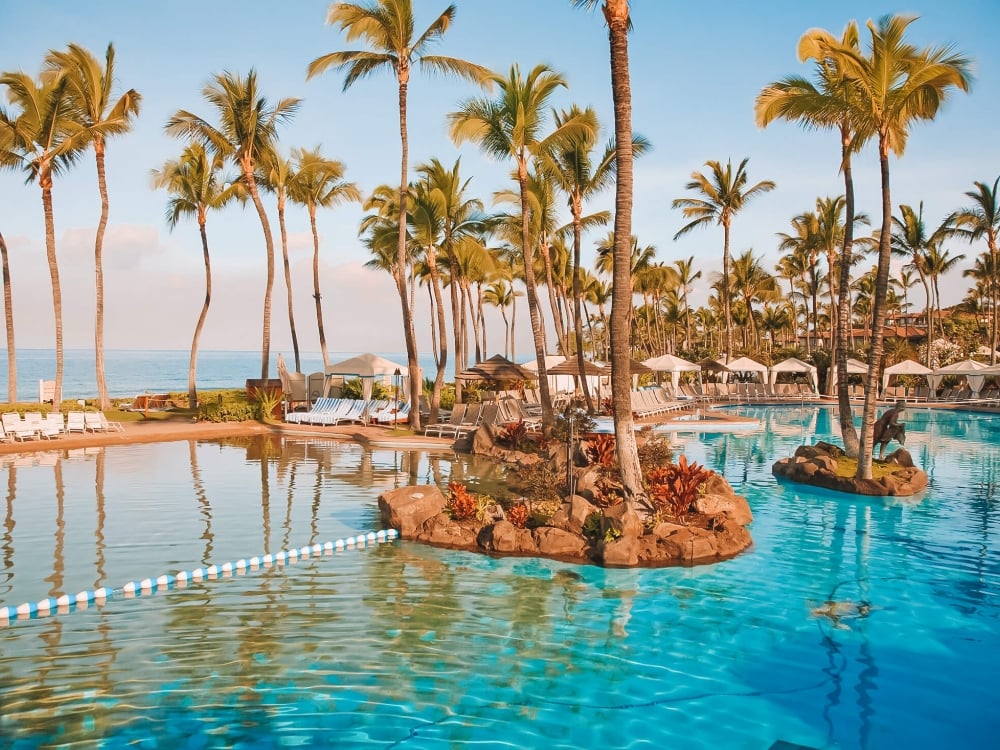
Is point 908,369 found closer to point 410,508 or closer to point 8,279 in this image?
point 410,508

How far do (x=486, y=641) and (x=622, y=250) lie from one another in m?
6.00

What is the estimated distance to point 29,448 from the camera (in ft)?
61.7

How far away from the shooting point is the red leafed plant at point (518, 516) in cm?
1072

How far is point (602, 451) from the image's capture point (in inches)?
551

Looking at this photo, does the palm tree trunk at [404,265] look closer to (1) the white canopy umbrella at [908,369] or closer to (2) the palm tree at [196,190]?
(2) the palm tree at [196,190]

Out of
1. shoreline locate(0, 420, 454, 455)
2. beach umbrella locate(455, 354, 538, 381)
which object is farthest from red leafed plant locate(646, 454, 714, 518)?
beach umbrella locate(455, 354, 538, 381)

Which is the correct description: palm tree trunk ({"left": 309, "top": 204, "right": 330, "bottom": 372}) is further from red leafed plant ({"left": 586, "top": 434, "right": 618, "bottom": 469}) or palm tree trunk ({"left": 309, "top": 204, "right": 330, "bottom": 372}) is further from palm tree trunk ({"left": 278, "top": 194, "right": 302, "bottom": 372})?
red leafed plant ({"left": 586, "top": 434, "right": 618, "bottom": 469})

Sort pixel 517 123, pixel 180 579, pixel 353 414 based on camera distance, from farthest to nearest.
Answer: pixel 353 414 < pixel 517 123 < pixel 180 579

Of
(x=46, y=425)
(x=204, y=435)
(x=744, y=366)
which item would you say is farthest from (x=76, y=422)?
(x=744, y=366)

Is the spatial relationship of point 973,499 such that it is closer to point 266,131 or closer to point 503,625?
point 503,625

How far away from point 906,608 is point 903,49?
10.2 meters

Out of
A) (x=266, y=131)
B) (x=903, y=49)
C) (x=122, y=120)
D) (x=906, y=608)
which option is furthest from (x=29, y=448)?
(x=903, y=49)

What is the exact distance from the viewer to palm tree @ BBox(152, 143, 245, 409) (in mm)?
30469

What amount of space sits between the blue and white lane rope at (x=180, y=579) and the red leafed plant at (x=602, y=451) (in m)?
4.55
